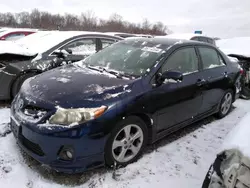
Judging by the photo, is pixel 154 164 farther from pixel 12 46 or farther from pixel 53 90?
pixel 12 46

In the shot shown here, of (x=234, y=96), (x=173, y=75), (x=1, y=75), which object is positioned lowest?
(x=234, y=96)

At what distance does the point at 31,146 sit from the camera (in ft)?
9.18

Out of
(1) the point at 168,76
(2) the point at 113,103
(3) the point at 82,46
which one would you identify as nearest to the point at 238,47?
(3) the point at 82,46

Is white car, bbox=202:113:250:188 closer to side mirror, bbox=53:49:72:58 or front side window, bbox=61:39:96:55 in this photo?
side mirror, bbox=53:49:72:58

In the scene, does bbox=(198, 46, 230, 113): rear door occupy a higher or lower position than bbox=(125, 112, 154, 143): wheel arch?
higher

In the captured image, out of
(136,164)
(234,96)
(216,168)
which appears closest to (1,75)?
(136,164)

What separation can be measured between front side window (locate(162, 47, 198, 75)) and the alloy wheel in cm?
93

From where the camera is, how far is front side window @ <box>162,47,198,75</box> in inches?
142

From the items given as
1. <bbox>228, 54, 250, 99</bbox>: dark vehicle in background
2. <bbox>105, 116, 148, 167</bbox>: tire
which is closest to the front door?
<bbox>105, 116, 148, 167</bbox>: tire

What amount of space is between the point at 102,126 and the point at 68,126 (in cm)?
34

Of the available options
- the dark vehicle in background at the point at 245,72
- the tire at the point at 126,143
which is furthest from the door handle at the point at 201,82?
the dark vehicle in background at the point at 245,72

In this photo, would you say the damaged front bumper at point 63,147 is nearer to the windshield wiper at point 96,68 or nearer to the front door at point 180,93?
the front door at point 180,93

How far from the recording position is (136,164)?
3.19 metres

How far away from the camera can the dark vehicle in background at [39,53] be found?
461 centimetres
